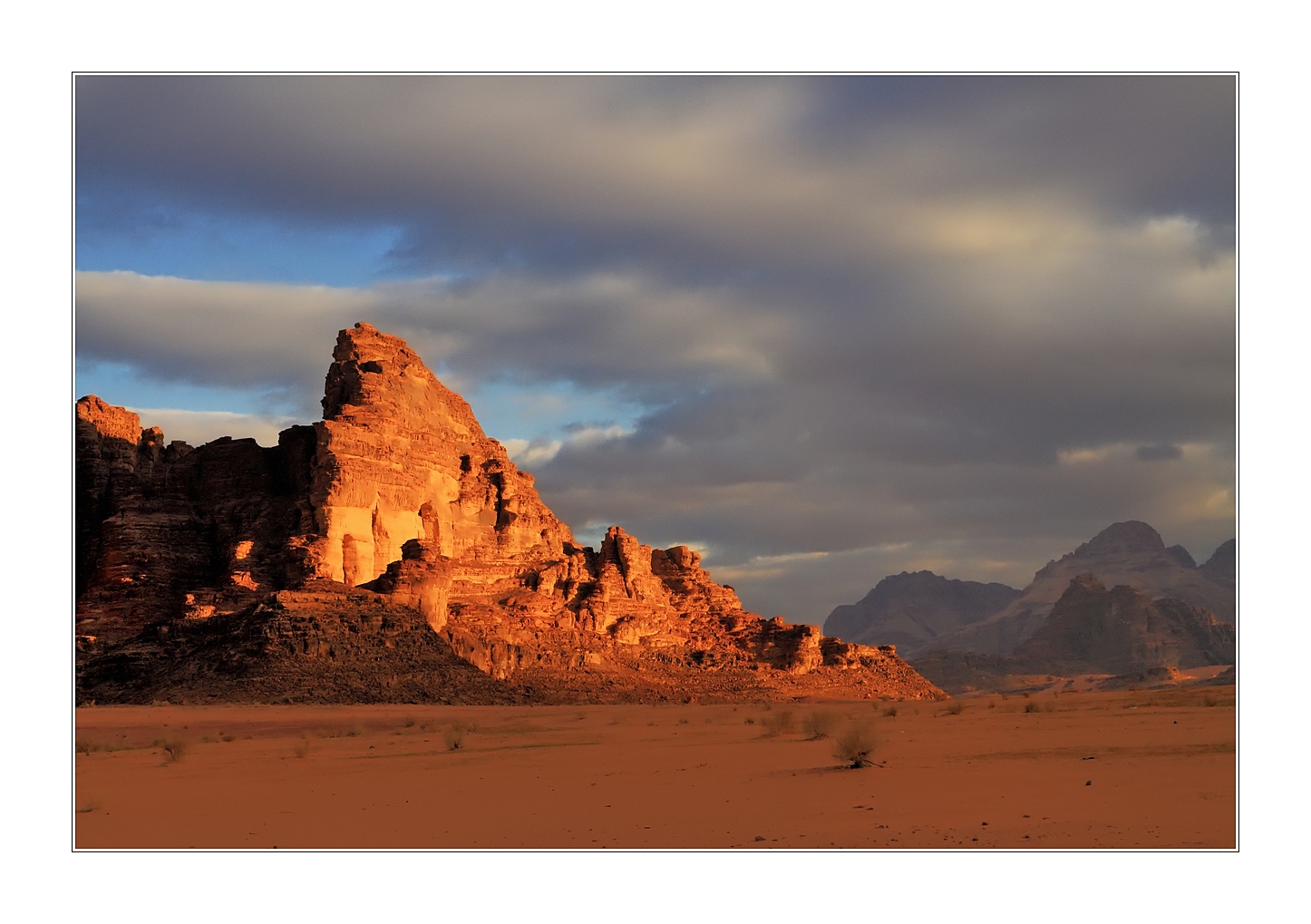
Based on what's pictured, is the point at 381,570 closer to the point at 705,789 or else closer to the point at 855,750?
the point at 855,750

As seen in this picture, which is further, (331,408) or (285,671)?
(331,408)

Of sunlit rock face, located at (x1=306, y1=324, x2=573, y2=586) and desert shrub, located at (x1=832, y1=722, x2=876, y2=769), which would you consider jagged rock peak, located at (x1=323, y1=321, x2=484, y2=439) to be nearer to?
sunlit rock face, located at (x1=306, y1=324, x2=573, y2=586)

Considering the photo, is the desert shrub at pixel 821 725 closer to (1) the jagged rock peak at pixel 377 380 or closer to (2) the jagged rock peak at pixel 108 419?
(1) the jagged rock peak at pixel 377 380

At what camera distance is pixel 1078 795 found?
17.1 metres

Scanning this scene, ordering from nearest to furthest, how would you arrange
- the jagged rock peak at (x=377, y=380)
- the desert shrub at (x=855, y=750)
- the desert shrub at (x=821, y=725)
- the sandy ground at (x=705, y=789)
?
the sandy ground at (x=705, y=789) → the desert shrub at (x=855, y=750) → the desert shrub at (x=821, y=725) → the jagged rock peak at (x=377, y=380)

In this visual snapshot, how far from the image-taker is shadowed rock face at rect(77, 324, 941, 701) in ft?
237

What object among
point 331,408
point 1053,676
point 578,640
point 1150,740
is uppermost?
point 331,408

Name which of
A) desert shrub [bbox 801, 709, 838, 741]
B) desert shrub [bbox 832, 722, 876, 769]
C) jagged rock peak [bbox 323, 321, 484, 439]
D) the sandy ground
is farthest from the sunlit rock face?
desert shrub [bbox 832, 722, 876, 769]

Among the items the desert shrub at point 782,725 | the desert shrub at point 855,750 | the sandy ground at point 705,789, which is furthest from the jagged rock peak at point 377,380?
the desert shrub at point 855,750

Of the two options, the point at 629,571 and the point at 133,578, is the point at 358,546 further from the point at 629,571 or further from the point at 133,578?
the point at 629,571

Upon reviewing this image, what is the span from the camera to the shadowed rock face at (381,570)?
237 ft

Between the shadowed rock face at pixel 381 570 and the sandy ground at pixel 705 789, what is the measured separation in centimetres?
3807

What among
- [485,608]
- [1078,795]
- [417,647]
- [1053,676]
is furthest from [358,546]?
[1053,676]

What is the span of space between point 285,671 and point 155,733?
23.0 m
